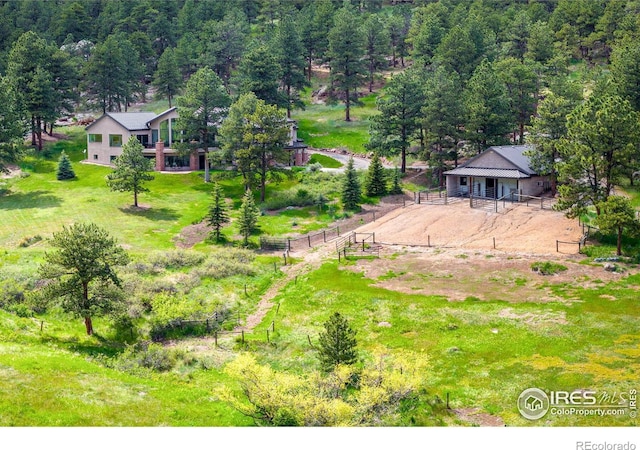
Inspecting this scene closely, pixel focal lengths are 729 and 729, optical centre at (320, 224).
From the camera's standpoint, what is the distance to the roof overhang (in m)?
73.4

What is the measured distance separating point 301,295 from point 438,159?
34099mm

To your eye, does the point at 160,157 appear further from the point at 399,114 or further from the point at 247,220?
the point at 399,114

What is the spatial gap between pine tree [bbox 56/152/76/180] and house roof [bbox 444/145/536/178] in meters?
46.9

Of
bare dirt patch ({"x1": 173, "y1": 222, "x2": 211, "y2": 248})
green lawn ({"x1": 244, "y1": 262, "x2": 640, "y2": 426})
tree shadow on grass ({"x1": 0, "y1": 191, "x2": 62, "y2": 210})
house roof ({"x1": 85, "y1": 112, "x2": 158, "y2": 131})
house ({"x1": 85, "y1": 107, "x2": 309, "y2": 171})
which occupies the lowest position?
green lawn ({"x1": 244, "y1": 262, "x2": 640, "y2": 426})

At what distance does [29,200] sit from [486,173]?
5041 cm

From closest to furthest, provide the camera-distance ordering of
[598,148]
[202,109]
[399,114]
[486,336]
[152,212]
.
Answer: [486,336], [598,148], [152,212], [399,114], [202,109]

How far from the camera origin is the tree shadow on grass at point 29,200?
262ft

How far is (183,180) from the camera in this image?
90.1 metres

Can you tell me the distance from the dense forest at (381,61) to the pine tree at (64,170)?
7288mm

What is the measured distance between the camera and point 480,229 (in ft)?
217

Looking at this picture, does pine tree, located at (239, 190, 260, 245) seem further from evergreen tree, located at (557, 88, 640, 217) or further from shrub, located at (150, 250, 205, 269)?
evergreen tree, located at (557, 88, 640, 217)

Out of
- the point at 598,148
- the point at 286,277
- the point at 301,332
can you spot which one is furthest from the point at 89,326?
the point at 598,148

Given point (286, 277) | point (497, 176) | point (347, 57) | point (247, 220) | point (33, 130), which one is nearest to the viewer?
point (286, 277)

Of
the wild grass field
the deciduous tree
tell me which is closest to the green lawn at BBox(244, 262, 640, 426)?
the wild grass field
